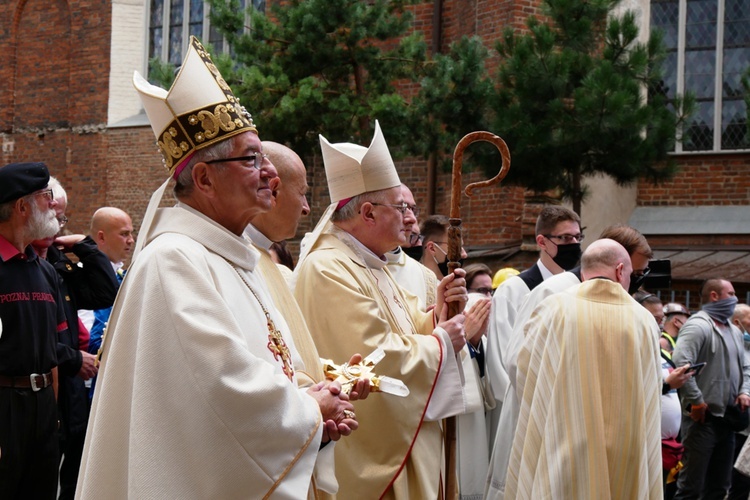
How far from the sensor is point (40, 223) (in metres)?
5.34

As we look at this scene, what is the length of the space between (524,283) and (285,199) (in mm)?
3129

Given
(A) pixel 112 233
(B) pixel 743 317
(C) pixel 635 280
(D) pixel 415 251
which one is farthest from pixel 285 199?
(B) pixel 743 317

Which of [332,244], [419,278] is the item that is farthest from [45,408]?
[419,278]

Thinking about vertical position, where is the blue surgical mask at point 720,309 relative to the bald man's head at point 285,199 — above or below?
below

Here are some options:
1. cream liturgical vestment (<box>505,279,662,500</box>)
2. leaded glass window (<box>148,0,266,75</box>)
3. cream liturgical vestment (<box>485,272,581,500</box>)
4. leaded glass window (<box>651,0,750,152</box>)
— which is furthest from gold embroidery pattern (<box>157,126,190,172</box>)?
leaded glass window (<box>148,0,266,75</box>)

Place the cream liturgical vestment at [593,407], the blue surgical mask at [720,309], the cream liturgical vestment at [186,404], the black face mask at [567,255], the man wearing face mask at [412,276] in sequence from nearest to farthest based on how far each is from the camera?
the cream liturgical vestment at [186,404] → the cream liturgical vestment at [593,407] → the man wearing face mask at [412,276] → the black face mask at [567,255] → the blue surgical mask at [720,309]

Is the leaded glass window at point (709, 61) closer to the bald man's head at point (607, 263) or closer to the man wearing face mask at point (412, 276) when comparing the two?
the man wearing face mask at point (412, 276)

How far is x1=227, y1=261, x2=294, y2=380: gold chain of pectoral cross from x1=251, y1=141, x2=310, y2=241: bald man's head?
3.20ft

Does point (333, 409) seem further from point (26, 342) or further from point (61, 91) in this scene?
point (61, 91)

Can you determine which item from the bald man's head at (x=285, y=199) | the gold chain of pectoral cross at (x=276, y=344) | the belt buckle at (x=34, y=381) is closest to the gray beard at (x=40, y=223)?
the belt buckle at (x=34, y=381)

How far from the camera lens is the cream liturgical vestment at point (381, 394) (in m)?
4.80

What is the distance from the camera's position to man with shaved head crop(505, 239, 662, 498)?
5672 millimetres

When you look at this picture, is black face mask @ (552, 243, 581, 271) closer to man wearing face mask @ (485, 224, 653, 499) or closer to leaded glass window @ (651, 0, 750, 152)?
man wearing face mask @ (485, 224, 653, 499)

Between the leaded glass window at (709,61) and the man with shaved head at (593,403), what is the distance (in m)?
10.5
